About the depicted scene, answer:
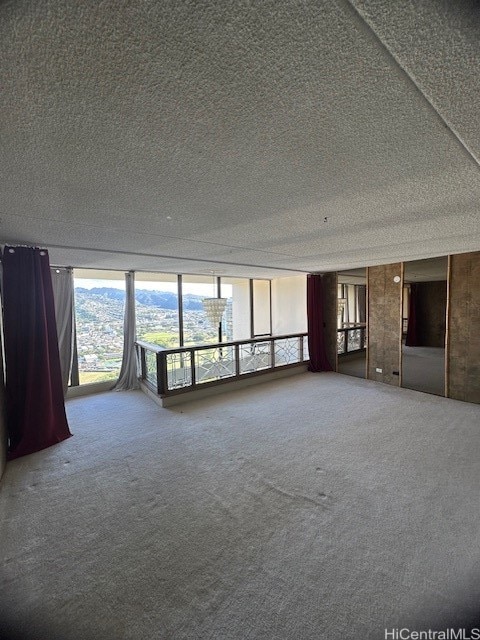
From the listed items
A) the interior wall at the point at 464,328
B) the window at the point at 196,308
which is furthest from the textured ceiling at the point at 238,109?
the window at the point at 196,308

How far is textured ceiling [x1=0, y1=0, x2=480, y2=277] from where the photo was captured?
2.20 ft

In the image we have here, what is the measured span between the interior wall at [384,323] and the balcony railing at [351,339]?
81.4 inches

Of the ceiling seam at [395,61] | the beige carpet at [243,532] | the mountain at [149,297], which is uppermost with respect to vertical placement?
the ceiling seam at [395,61]

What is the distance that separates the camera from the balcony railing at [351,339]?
750cm

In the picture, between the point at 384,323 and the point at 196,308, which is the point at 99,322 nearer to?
the point at 196,308

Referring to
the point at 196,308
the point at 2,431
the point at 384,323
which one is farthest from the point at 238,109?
the point at 196,308

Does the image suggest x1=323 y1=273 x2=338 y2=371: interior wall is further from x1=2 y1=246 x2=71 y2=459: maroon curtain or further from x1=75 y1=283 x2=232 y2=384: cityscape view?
x1=2 y1=246 x2=71 y2=459: maroon curtain

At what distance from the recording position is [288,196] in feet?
5.74

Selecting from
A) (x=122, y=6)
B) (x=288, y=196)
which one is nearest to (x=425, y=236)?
(x=288, y=196)

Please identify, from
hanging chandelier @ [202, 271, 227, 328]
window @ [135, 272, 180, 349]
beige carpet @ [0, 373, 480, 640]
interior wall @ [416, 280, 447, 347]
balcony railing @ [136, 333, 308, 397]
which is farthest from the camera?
interior wall @ [416, 280, 447, 347]

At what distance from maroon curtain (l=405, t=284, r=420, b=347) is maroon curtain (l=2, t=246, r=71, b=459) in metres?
9.97

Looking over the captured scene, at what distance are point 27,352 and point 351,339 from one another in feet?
24.7

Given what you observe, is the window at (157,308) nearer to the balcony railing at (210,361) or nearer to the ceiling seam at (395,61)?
the balcony railing at (210,361)

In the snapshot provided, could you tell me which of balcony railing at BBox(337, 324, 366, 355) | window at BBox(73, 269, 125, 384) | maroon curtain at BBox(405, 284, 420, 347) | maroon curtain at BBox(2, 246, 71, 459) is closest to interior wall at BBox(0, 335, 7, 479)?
maroon curtain at BBox(2, 246, 71, 459)
